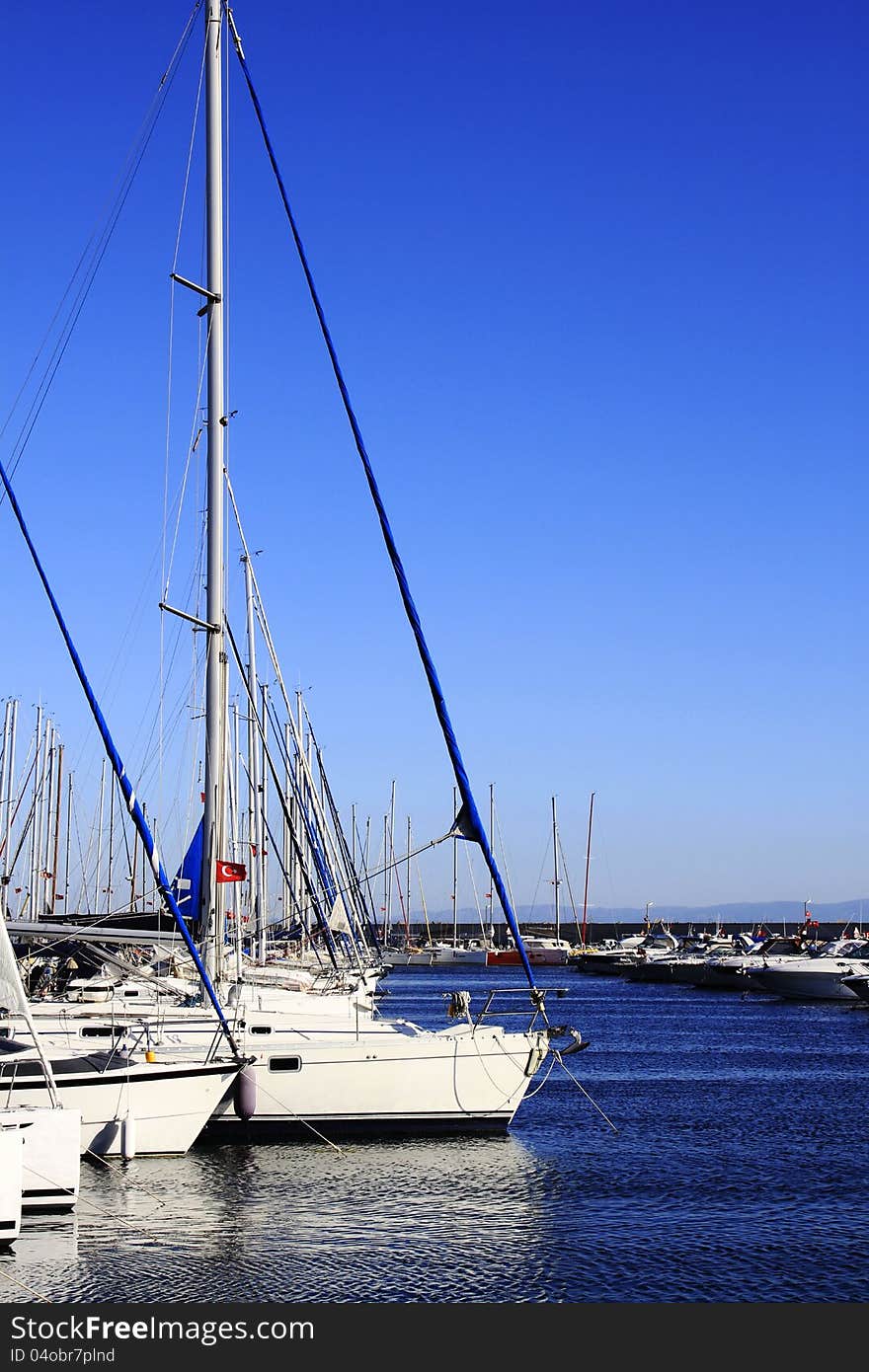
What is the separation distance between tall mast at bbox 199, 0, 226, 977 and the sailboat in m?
0.03

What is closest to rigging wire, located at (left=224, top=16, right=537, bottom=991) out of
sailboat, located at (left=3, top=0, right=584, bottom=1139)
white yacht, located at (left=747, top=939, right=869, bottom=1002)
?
sailboat, located at (left=3, top=0, right=584, bottom=1139)

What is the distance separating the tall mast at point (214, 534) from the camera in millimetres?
30438

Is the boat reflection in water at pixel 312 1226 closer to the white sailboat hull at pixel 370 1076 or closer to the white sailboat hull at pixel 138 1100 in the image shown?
the white sailboat hull at pixel 138 1100

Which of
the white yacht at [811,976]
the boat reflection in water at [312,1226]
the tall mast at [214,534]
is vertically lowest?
the white yacht at [811,976]

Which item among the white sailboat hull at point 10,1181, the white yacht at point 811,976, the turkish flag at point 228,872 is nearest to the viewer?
the white sailboat hull at point 10,1181

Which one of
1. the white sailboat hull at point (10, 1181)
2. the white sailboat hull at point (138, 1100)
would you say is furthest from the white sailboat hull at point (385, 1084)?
the white sailboat hull at point (10, 1181)

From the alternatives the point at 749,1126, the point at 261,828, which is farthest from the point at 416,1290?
the point at 261,828

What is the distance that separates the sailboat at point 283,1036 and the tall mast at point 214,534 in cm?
3

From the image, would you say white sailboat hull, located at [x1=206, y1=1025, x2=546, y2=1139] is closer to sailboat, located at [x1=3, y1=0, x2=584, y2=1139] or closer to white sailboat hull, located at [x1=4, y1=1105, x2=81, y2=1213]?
sailboat, located at [x1=3, y1=0, x2=584, y2=1139]

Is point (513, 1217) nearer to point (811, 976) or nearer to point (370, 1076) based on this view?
point (370, 1076)

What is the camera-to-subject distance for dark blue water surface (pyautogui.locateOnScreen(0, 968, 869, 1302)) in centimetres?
1809

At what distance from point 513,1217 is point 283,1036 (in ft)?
27.1

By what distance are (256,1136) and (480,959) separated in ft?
412

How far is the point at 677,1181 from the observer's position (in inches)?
1014
